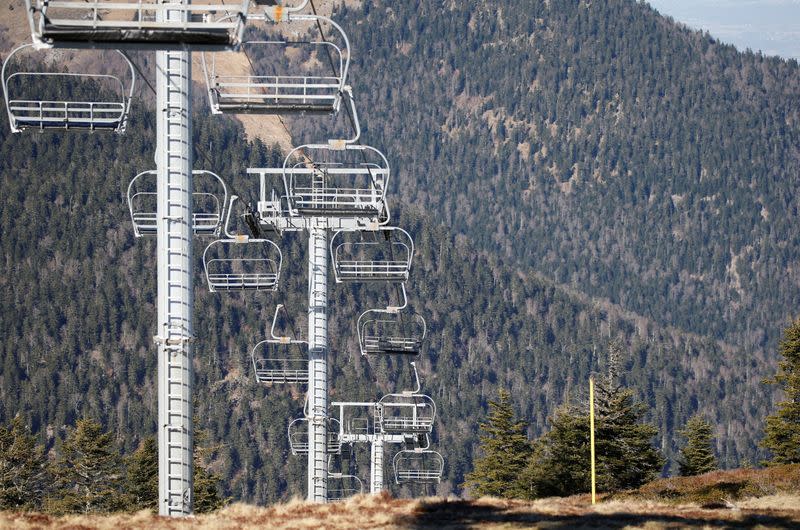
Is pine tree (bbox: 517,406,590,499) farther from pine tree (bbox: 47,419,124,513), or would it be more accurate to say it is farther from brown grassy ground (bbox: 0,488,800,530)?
brown grassy ground (bbox: 0,488,800,530)

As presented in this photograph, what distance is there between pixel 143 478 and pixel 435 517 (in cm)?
5706

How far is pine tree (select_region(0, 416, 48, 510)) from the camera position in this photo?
3204 inches

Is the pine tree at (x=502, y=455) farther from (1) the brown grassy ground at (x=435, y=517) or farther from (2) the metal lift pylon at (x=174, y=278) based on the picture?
(2) the metal lift pylon at (x=174, y=278)

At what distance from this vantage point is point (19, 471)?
8325cm

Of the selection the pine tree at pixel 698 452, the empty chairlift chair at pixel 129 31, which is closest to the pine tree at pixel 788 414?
the pine tree at pixel 698 452

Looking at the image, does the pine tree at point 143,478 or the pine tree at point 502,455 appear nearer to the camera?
the pine tree at point 143,478

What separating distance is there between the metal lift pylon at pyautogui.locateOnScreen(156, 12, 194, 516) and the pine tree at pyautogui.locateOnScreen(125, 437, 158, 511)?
55.9 metres

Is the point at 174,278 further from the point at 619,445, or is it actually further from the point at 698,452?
the point at 698,452

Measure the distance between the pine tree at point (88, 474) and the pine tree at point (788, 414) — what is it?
108 ft

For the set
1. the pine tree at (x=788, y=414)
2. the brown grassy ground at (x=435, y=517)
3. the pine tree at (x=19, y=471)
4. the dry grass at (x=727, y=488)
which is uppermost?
the pine tree at (x=788, y=414)

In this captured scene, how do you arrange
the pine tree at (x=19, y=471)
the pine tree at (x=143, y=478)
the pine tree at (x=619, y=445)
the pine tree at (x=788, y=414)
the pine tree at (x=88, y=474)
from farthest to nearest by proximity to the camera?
the pine tree at (x=88, y=474), the pine tree at (x=143, y=478), the pine tree at (x=19, y=471), the pine tree at (x=619, y=445), the pine tree at (x=788, y=414)

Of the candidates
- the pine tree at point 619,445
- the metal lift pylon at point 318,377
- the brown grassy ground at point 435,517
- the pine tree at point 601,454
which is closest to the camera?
the brown grassy ground at point 435,517

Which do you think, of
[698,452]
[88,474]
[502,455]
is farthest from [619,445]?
[88,474]

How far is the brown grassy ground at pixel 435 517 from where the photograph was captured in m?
27.0
